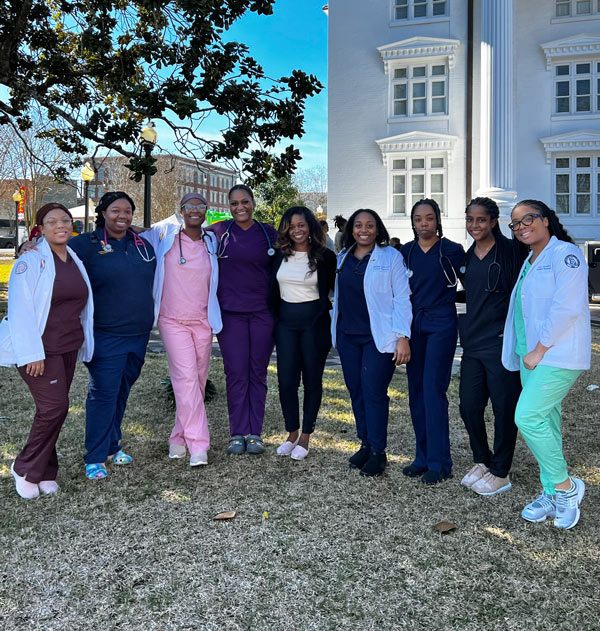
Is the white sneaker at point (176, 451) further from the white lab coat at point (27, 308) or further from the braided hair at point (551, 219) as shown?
the braided hair at point (551, 219)

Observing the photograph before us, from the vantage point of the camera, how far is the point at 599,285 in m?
15.2

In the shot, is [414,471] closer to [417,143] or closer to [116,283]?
[116,283]

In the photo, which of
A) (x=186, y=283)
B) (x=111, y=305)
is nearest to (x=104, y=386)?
(x=111, y=305)

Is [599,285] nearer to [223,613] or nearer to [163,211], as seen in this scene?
[223,613]

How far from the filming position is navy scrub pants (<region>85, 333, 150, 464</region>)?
4.35 metres

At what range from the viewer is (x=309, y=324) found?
466 centimetres

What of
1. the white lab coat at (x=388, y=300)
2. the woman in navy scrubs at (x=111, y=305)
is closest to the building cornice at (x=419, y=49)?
the white lab coat at (x=388, y=300)

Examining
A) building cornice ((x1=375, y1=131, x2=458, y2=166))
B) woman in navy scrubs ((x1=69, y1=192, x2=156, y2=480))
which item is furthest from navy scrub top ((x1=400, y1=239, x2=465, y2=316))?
building cornice ((x1=375, y1=131, x2=458, y2=166))

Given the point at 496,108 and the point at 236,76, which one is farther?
the point at 496,108

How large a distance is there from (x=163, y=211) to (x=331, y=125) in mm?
29189

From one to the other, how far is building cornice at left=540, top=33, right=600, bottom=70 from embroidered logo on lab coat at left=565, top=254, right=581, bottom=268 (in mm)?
19384

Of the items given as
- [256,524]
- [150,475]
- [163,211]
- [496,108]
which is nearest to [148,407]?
[150,475]

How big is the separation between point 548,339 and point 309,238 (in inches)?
79.1

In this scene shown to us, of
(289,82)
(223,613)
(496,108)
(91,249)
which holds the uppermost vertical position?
(496,108)
